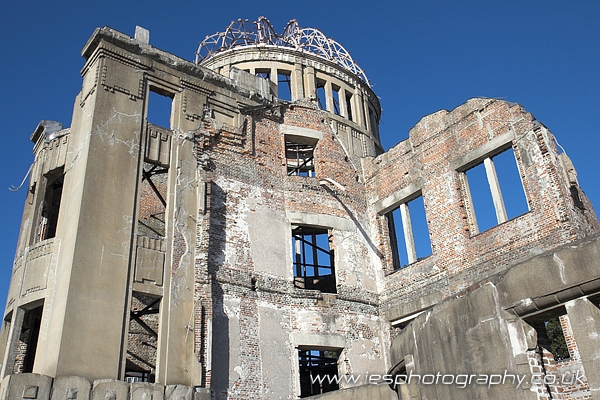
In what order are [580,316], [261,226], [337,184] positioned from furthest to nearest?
[337,184]
[261,226]
[580,316]

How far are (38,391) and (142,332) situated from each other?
17.2 feet

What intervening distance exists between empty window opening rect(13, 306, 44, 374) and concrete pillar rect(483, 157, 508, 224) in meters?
11.5

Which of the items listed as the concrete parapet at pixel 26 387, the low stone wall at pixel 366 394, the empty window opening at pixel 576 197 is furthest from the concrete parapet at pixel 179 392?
the empty window opening at pixel 576 197

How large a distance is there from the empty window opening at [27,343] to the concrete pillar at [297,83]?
1089cm

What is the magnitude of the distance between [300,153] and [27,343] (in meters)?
10.8

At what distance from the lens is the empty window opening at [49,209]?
13.9m

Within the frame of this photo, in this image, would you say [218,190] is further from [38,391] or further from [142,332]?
[38,391]

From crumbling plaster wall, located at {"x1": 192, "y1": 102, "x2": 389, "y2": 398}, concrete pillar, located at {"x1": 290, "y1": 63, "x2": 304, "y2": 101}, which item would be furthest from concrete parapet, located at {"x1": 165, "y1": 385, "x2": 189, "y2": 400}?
concrete pillar, located at {"x1": 290, "y1": 63, "x2": 304, "y2": 101}

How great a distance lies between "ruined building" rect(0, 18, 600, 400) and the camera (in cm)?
1105

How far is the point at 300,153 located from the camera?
1991 cm

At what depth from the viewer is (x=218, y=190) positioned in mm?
14703

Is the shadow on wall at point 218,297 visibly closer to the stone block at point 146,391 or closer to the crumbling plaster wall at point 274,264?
the crumbling plaster wall at point 274,264

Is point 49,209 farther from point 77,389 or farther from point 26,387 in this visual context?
point 77,389

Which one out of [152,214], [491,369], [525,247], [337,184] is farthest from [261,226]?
[491,369]
